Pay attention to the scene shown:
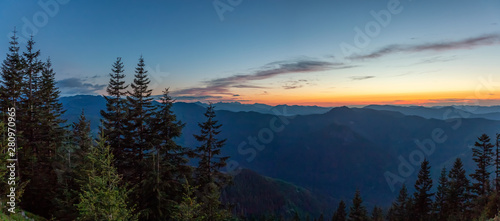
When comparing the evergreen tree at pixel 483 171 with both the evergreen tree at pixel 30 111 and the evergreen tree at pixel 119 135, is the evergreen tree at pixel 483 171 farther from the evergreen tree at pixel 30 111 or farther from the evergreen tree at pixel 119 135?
the evergreen tree at pixel 30 111

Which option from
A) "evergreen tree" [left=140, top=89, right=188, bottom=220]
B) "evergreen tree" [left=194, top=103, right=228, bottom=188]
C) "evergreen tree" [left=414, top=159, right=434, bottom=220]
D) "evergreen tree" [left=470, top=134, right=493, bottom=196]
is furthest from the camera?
"evergreen tree" [left=414, top=159, right=434, bottom=220]

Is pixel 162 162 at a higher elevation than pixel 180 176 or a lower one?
higher

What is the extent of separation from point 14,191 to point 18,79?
1547 centimetres

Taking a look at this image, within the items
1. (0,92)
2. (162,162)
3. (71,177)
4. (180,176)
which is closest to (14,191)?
(71,177)

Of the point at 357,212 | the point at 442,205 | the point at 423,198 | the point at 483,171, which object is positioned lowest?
the point at 357,212

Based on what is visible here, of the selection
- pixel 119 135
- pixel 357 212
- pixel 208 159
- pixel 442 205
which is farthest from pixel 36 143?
pixel 442 205

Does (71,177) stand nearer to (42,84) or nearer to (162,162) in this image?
(162,162)

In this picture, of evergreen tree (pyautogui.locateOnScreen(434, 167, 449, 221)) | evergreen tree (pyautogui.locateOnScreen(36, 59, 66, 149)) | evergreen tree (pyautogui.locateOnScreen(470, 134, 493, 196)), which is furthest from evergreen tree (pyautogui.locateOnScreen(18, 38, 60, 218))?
evergreen tree (pyautogui.locateOnScreen(434, 167, 449, 221))

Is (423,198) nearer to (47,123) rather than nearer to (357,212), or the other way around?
(357,212)

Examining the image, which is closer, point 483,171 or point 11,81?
point 11,81

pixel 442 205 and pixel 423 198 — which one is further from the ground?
pixel 423 198

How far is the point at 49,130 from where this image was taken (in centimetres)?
2744

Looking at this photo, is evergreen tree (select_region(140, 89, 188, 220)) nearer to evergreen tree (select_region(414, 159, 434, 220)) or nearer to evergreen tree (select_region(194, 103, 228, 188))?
evergreen tree (select_region(194, 103, 228, 188))

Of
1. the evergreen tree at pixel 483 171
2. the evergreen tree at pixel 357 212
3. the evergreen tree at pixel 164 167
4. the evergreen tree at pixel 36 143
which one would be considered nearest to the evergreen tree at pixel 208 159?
the evergreen tree at pixel 164 167
